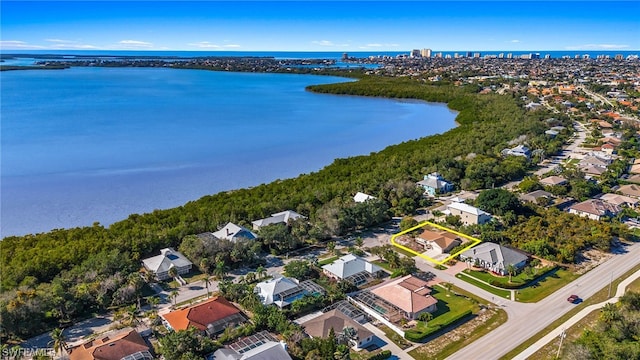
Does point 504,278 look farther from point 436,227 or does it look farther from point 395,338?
point 395,338

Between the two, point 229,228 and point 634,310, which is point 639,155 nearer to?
point 634,310

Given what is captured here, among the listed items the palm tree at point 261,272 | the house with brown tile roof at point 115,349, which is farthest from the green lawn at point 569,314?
the house with brown tile roof at point 115,349

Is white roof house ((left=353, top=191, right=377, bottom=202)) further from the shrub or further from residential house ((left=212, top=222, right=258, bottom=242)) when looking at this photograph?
the shrub

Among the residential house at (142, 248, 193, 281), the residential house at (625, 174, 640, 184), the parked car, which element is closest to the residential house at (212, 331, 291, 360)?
the residential house at (142, 248, 193, 281)

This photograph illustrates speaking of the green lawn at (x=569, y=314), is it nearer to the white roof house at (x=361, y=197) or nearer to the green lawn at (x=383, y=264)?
the green lawn at (x=383, y=264)

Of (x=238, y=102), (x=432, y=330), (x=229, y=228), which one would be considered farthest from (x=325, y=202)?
(x=238, y=102)
